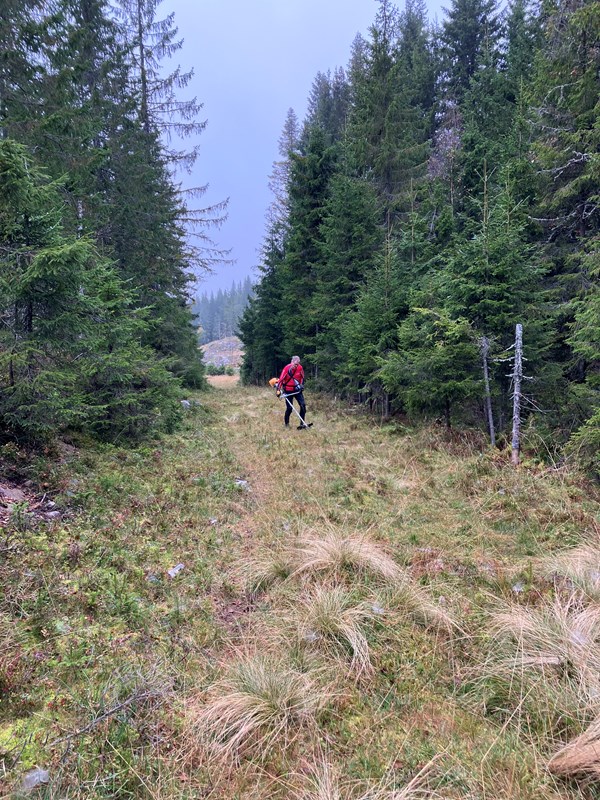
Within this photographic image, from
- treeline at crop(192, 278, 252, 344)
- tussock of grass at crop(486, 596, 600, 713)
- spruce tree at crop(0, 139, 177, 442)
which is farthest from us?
treeline at crop(192, 278, 252, 344)

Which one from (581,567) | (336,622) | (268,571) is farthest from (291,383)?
(336,622)

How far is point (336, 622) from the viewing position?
3.26m

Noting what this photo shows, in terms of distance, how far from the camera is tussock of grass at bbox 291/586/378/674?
3041 millimetres

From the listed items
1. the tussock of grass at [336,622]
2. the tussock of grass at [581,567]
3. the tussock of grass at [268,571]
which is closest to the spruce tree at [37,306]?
the tussock of grass at [268,571]

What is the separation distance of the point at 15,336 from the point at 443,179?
17704mm

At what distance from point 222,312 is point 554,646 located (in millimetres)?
151886

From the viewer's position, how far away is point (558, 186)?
1098cm

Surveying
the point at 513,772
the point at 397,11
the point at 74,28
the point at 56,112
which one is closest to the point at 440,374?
the point at 513,772

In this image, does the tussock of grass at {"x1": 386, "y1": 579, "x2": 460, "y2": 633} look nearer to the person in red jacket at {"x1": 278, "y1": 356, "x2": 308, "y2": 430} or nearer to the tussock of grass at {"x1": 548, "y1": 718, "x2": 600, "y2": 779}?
the tussock of grass at {"x1": 548, "y1": 718, "x2": 600, "y2": 779}

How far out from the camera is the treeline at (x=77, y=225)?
229 inches

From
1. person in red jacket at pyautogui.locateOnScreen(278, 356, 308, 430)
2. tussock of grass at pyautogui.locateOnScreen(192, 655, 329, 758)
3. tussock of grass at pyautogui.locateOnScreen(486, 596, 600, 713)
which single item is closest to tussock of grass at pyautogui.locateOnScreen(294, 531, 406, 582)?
tussock of grass at pyautogui.locateOnScreen(486, 596, 600, 713)

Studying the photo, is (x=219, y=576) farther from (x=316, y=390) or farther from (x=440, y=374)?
(x=316, y=390)

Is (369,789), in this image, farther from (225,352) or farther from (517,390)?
(225,352)

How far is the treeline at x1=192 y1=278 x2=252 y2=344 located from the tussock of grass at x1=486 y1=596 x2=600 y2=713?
3324 inches
